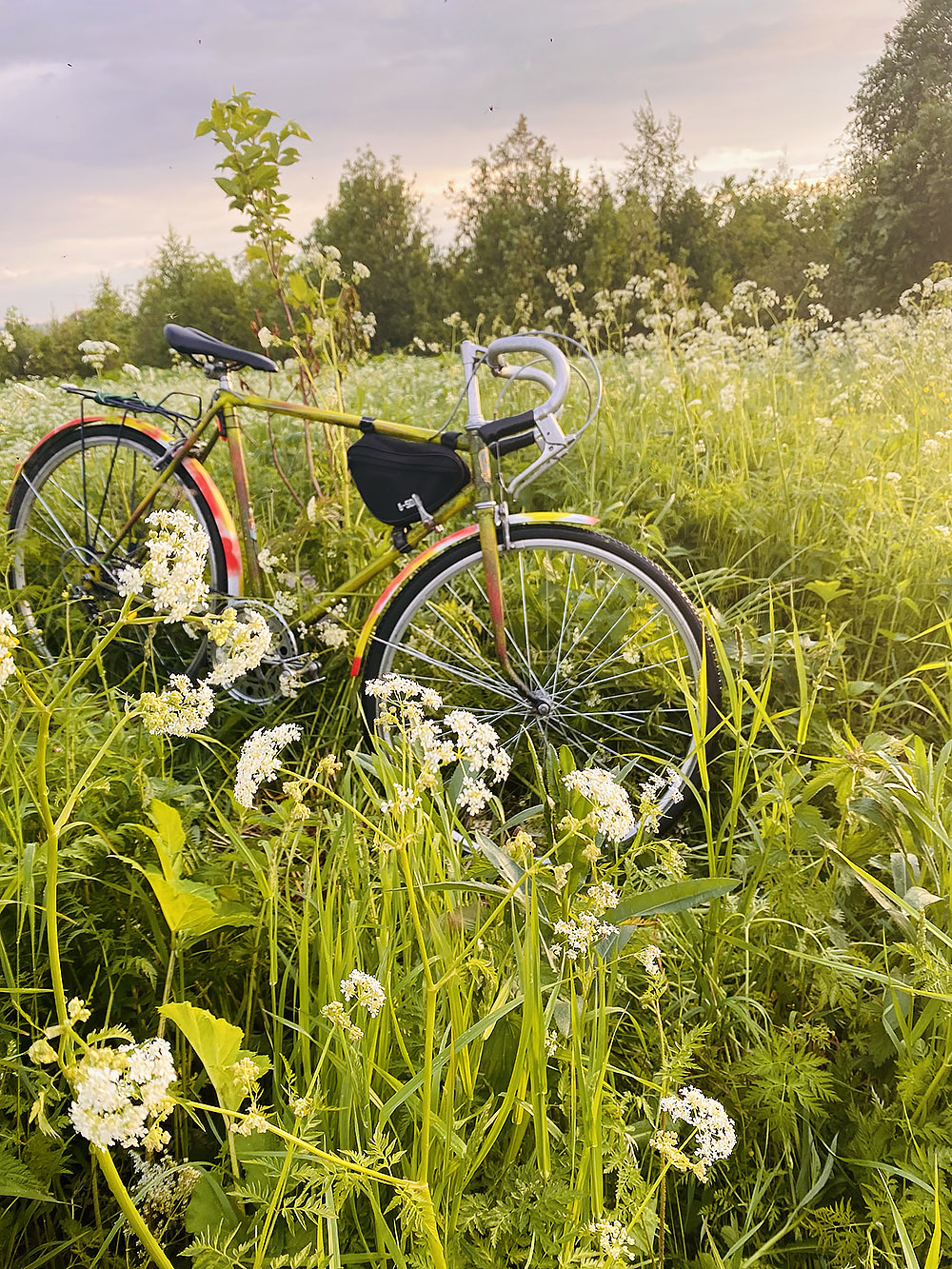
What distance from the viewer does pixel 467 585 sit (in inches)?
111

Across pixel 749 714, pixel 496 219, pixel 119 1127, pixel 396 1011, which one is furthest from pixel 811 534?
pixel 496 219

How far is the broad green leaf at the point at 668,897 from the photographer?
1.08 m

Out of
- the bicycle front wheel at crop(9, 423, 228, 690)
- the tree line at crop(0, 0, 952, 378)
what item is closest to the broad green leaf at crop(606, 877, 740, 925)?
the bicycle front wheel at crop(9, 423, 228, 690)

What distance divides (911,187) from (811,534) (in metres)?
14.1

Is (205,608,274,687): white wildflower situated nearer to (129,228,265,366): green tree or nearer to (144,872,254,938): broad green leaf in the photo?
(144,872,254,938): broad green leaf

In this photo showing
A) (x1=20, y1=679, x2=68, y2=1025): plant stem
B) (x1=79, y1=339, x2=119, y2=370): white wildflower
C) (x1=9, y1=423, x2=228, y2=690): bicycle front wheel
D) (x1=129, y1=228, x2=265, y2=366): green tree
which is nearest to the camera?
(x1=20, y1=679, x2=68, y2=1025): plant stem

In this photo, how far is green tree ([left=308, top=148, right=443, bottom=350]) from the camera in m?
20.6

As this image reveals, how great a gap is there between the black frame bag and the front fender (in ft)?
0.41

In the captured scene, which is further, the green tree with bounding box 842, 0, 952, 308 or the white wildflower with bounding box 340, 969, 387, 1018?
the green tree with bounding box 842, 0, 952, 308

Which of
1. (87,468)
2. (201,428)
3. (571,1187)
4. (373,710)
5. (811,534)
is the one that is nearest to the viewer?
(571,1187)

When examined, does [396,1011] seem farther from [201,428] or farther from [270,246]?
[270,246]

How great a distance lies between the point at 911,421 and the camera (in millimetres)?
4137

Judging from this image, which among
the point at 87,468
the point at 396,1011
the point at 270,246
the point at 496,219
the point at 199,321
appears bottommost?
the point at 396,1011

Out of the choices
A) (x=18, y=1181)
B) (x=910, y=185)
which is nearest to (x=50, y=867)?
(x=18, y=1181)
